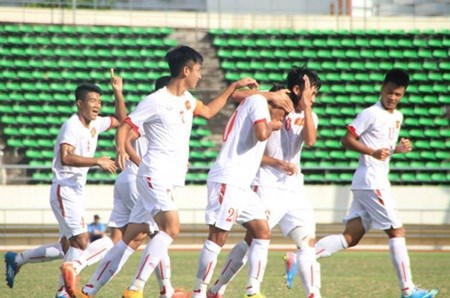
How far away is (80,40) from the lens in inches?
1272

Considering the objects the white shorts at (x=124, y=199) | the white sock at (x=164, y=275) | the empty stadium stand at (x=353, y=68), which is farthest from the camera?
the empty stadium stand at (x=353, y=68)

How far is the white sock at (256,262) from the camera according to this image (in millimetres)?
10578

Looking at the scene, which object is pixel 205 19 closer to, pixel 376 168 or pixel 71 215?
pixel 376 168

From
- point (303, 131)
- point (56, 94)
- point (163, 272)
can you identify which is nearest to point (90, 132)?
point (163, 272)

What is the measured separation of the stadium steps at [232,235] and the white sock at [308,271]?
1543 cm

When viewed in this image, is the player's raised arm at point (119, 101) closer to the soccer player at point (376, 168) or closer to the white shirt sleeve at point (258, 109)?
the white shirt sleeve at point (258, 109)

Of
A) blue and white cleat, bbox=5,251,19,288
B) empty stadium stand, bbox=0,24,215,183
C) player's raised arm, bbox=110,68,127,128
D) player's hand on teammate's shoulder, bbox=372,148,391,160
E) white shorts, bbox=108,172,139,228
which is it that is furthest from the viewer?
empty stadium stand, bbox=0,24,215,183

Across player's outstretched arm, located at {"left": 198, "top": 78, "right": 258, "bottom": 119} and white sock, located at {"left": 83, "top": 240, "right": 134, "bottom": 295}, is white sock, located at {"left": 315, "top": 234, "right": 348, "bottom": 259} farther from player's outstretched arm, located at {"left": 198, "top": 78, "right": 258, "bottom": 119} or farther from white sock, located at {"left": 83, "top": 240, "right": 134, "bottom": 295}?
white sock, located at {"left": 83, "top": 240, "right": 134, "bottom": 295}

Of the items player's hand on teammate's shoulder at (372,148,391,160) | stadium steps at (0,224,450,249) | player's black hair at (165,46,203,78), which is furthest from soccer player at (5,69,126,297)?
stadium steps at (0,224,450,249)

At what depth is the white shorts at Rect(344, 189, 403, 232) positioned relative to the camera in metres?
12.2

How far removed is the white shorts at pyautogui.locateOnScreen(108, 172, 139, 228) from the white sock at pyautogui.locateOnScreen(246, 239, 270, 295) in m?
2.15

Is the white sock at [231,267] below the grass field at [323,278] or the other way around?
the other way around

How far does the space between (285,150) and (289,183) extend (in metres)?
0.35

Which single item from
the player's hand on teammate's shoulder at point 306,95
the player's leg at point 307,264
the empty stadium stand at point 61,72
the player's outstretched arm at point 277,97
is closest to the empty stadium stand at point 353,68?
the empty stadium stand at point 61,72
